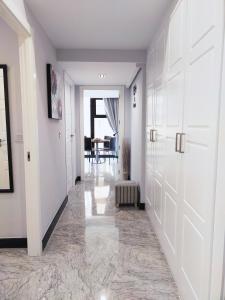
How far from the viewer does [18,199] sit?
224cm

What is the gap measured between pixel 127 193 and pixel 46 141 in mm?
1546

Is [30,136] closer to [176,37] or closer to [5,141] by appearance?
[5,141]

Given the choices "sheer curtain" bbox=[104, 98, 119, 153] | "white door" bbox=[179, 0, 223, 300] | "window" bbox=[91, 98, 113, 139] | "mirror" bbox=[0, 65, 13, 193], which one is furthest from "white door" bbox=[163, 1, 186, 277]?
"window" bbox=[91, 98, 113, 139]

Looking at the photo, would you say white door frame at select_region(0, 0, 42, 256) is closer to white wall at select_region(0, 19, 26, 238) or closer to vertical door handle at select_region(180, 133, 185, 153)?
white wall at select_region(0, 19, 26, 238)

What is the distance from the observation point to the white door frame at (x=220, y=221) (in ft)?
3.35

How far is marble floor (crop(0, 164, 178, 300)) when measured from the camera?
1.67 metres

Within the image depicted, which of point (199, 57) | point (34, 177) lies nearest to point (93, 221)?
point (34, 177)

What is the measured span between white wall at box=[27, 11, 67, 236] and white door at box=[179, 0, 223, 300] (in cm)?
144

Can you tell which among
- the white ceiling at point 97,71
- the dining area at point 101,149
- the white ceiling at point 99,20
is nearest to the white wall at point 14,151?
the white ceiling at point 99,20

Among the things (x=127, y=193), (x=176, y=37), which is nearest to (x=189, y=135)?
(x=176, y=37)

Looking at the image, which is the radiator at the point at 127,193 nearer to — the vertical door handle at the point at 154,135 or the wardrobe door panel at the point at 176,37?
the vertical door handle at the point at 154,135

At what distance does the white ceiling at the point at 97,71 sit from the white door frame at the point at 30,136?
1.26 meters

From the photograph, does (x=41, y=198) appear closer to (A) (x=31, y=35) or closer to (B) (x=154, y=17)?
(A) (x=31, y=35)

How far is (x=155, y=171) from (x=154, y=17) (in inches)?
62.2
